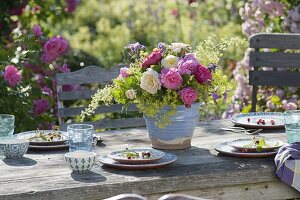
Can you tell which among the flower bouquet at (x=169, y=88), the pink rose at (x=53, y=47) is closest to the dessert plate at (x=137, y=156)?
the flower bouquet at (x=169, y=88)

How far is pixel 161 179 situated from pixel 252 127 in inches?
38.1

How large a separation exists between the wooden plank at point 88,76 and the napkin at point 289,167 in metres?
1.49

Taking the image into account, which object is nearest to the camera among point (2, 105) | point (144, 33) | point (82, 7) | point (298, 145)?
point (298, 145)

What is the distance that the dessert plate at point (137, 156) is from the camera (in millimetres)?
2855

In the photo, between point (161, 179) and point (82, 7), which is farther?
point (82, 7)

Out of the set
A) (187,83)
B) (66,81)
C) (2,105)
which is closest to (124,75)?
(187,83)

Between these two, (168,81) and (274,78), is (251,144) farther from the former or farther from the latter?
(274,78)

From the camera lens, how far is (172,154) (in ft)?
9.80

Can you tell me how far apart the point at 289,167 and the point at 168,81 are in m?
0.53

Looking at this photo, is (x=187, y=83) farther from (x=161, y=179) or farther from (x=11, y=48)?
(x=11, y=48)

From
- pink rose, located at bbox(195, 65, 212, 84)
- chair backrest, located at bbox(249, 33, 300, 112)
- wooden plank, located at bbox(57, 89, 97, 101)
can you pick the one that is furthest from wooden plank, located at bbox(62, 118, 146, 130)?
pink rose, located at bbox(195, 65, 212, 84)

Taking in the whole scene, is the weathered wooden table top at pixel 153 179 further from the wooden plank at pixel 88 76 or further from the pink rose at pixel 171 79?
the wooden plank at pixel 88 76

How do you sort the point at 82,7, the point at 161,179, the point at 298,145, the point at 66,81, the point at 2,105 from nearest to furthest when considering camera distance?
the point at 161,179, the point at 298,145, the point at 66,81, the point at 2,105, the point at 82,7

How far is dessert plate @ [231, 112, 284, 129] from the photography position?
3.55 meters
